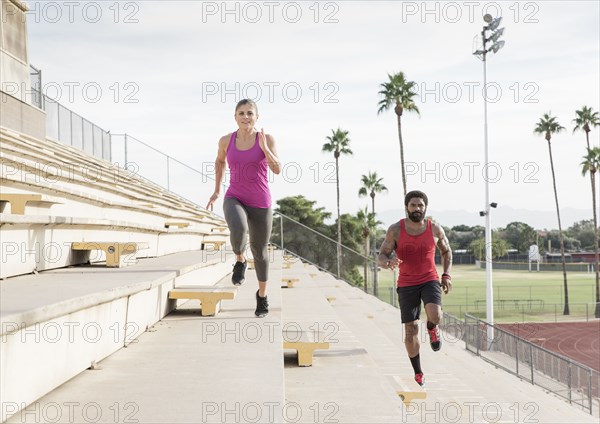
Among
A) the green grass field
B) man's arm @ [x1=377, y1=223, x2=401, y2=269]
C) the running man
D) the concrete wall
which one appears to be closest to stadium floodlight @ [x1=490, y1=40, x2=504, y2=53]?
the green grass field

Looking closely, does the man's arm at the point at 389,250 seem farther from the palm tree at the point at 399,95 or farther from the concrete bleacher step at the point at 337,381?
the palm tree at the point at 399,95

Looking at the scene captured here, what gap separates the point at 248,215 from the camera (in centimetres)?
436

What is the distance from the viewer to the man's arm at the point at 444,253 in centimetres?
354

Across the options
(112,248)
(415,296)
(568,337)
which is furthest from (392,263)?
(568,337)

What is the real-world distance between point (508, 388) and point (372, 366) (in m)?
9.28

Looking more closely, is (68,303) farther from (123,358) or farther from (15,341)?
(123,358)

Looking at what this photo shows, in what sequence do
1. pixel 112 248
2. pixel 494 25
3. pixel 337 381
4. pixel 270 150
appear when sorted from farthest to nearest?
pixel 494 25 → pixel 112 248 → pixel 337 381 → pixel 270 150

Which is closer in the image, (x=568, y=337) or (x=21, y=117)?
(x=21, y=117)

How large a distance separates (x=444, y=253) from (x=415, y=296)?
12.7 inches

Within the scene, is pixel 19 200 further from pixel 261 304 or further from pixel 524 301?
pixel 524 301

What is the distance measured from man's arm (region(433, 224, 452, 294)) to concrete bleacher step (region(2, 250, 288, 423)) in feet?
3.43

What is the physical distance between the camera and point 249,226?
444 centimetres

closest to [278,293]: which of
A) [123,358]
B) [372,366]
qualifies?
[372,366]

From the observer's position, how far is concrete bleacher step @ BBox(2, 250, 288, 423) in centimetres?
→ 322
